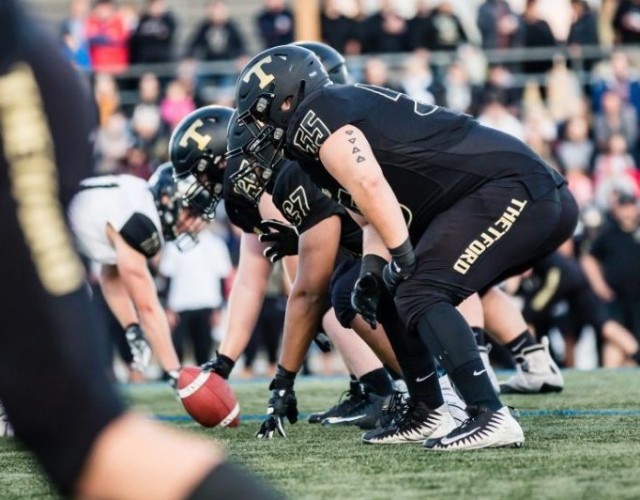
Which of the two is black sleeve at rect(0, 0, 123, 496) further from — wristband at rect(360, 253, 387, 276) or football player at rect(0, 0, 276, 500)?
wristband at rect(360, 253, 387, 276)

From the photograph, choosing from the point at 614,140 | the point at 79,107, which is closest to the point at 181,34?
the point at 614,140

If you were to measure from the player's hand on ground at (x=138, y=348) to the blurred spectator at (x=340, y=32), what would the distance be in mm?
7693

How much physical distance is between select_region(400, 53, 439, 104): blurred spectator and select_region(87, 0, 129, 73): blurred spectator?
3.30 metres

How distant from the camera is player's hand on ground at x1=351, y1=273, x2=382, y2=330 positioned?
4820 mm

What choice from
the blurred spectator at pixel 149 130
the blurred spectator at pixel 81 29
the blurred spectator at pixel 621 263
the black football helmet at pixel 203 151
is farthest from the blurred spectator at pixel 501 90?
the black football helmet at pixel 203 151

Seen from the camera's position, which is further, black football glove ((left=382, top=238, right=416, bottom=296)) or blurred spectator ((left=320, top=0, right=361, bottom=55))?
blurred spectator ((left=320, top=0, right=361, bottom=55))

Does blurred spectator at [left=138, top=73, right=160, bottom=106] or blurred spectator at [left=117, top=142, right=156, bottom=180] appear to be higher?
blurred spectator at [left=138, top=73, right=160, bottom=106]

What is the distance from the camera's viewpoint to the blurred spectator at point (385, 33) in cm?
→ 1481

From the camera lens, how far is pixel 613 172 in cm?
1292

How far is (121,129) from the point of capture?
46.1ft

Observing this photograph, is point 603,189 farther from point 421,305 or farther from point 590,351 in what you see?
point 421,305

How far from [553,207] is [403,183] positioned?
0.56 meters

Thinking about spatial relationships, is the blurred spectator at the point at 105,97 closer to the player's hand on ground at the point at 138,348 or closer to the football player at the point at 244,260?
the player's hand on ground at the point at 138,348

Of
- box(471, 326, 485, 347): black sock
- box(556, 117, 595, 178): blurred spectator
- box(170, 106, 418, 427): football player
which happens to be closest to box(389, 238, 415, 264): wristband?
box(170, 106, 418, 427): football player
